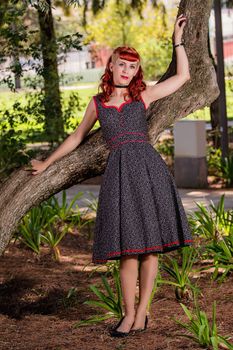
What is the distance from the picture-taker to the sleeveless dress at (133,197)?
5457 millimetres

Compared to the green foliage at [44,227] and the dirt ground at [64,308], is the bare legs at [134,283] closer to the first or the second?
the dirt ground at [64,308]

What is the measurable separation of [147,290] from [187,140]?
717 centimetres

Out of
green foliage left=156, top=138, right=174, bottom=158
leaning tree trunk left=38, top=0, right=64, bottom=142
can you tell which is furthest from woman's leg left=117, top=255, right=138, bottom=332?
green foliage left=156, top=138, right=174, bottom=158

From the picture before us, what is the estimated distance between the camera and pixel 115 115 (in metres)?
5.55

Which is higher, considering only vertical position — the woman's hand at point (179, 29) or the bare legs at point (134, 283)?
the woman's hand at point (179, 29)

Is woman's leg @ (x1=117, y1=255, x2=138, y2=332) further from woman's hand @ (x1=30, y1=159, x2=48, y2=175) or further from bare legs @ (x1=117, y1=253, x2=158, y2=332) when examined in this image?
woman's hand @ (x1=30, y1=159, x2=48, y2=175)

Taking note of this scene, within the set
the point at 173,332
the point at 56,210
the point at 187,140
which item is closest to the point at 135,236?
the point at 173,332

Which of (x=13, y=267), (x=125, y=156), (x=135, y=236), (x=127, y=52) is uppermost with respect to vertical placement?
(x=127, y=52)

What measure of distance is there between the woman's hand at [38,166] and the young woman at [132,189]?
1.83 ft

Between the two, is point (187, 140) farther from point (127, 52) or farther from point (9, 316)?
point (127, 52)

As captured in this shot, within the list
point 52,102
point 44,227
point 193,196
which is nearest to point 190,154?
point 193,196

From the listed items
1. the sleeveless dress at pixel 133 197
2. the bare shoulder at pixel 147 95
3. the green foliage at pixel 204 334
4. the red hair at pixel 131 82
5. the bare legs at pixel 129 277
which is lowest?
the green foliage at pixel 204 334

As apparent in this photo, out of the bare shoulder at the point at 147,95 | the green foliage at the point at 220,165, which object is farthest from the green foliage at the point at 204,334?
the green foliage at the point at 220,165

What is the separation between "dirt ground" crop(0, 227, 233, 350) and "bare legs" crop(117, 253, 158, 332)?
0.30 feet
